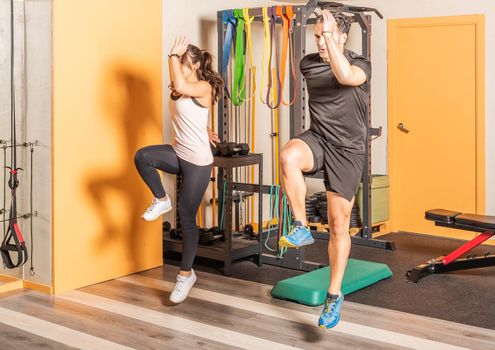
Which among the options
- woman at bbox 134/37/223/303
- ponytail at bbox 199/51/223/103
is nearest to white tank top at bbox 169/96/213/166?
woman at bbox 134/37/223/303

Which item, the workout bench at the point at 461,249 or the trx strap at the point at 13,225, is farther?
the workout bench at the point at 461,249

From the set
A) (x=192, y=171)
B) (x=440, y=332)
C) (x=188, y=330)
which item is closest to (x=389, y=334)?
(x=440, y=332)

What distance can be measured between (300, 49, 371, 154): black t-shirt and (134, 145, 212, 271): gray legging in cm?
85

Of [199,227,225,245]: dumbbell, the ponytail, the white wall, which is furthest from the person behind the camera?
the white wall

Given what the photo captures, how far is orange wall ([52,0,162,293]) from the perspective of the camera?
13.2ft

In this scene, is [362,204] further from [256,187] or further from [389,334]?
[389,334]

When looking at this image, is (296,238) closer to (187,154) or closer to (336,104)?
(336,104)

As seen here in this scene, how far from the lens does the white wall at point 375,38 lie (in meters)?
5.49

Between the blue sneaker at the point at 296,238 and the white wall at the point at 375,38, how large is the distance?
2444 millimetres

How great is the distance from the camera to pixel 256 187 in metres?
4.80

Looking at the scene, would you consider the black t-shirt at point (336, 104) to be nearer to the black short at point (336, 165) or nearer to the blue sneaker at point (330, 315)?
the black short at point (336, 165)

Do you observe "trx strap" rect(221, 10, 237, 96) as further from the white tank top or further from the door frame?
the door frame

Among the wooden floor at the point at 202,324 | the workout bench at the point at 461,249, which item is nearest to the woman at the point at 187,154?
the wooden floor at the point at 202,324

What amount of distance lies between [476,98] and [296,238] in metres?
3.40
